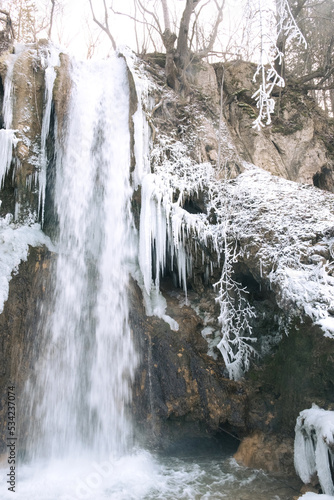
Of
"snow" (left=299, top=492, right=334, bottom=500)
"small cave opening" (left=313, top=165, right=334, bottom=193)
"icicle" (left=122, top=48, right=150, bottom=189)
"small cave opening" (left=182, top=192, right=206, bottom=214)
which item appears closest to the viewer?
"snow" (left=299, top=492, right=334, bottom=500)

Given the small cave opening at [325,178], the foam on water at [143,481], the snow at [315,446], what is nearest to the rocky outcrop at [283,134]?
the small cave opening at [325,178]

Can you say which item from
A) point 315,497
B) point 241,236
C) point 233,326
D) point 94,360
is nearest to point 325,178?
point 241,236

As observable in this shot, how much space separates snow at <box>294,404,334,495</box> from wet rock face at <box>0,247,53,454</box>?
3.78 metres

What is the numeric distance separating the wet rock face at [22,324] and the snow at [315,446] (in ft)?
12.4

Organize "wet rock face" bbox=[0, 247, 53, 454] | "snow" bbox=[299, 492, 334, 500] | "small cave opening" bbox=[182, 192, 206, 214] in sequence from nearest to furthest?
"snow" bbox=[299, 492, 334, 500]
"wet rock face" bbox=[0, 247, 53, 454]
"small cave opening" bbox=[182, 192, 206, 214]

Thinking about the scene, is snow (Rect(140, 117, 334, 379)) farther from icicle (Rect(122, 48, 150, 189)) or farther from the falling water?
the falling water

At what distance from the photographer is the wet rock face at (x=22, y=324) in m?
5.04

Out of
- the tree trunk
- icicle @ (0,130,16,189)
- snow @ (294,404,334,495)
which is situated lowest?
snow @ (294,404,334,495)

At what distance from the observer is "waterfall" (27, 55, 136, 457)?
5066mm

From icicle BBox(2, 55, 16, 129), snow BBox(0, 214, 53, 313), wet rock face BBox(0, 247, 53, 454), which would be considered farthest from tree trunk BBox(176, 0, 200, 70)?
wet rock face BBox(0, 247, 53, 454)

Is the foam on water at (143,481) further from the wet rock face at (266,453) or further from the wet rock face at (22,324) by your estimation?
the wet rock face at (22,324)

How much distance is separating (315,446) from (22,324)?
4.31m

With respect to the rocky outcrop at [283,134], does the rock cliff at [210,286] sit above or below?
below

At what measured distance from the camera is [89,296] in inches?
233
